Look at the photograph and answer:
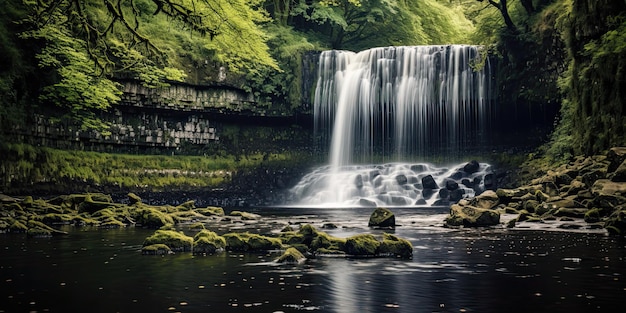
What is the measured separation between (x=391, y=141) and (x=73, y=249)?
2925 cm

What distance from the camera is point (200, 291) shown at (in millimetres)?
9961

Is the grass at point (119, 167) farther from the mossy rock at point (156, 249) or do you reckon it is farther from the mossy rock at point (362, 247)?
the mossy rock at point (362, 247)

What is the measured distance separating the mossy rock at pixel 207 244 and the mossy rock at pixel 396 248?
12.5ft

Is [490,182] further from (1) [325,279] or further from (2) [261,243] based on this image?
(1) [325,279]

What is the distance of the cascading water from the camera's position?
39.2 metres

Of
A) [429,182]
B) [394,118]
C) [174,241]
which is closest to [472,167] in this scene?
[429,182]

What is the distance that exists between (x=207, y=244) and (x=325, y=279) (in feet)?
16.1

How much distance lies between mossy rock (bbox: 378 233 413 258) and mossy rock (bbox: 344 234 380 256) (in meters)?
0.18

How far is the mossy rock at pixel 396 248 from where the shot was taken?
46.8 feet

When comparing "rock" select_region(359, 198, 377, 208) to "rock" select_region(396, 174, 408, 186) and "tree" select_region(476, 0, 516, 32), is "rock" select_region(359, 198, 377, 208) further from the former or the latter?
"tree" select_region(476, 0, 516, 32)

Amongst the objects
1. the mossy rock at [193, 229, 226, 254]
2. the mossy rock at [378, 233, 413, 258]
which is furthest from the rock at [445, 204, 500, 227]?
the mossy rock at [193, 229, 226, 254]

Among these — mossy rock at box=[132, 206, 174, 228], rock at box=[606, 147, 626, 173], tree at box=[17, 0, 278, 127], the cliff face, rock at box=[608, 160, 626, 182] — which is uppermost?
tree at box=[17, 0, 278, 127]

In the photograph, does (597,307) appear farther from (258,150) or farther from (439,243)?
(258,150)

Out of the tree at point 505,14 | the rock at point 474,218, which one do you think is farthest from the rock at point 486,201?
the tree at point 505,14
